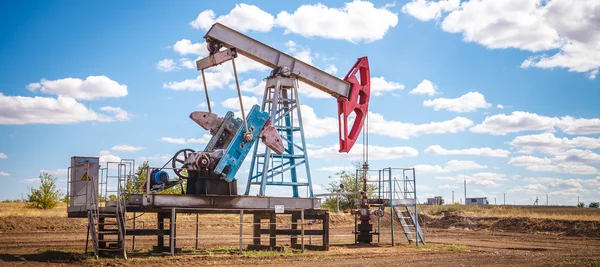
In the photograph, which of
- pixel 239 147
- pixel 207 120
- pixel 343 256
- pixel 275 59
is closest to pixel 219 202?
pixel 239 147

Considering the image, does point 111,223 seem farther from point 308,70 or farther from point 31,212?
point 31,212

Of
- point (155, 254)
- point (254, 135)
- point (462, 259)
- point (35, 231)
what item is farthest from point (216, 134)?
point (35, 231)

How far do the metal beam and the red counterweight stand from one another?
0.24 meters

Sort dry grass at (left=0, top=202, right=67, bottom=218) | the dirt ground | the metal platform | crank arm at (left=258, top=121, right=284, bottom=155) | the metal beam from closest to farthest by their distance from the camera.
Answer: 1. the dirt ground
2. the metal platform
3. the metal beam
4. crank arm at (left=258, top=121, right=284, bottom=155)
5. dry grass at (left=0, top=202, right=67, bottom=218)

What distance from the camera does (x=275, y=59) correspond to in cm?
1825

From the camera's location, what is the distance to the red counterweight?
1973 centimetres

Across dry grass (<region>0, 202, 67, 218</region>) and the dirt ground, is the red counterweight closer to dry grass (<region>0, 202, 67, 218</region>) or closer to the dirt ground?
the dirt ground

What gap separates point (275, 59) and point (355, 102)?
307 cm

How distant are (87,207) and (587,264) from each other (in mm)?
12026

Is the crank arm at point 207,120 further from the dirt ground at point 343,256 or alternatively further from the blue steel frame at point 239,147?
the dirt ground at point 343,256

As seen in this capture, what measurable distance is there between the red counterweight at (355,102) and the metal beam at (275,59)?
0.77 feet

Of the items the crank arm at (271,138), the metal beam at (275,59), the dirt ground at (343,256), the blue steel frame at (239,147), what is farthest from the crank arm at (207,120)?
the dirt ground at (343,256)

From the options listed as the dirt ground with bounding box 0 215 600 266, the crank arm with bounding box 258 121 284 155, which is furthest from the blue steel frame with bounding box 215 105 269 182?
the dirt ground with bounding box 0 215 600 266

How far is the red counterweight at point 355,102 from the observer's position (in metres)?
19.7
